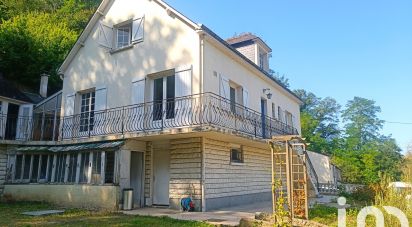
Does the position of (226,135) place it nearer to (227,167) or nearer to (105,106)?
(227,167)

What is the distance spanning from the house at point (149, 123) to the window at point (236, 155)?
0.15 feet

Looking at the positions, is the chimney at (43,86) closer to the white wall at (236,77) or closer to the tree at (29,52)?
the tree at (29,52)

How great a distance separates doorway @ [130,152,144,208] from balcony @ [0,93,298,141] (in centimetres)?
129

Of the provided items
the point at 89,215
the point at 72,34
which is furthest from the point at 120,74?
the point at 72,34

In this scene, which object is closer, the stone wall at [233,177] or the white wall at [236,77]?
the stone wall at [233,177]

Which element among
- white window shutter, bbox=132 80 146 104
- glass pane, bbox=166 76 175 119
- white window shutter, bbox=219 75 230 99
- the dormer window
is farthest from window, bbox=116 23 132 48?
white window shutter, bbox=219 75 230 99

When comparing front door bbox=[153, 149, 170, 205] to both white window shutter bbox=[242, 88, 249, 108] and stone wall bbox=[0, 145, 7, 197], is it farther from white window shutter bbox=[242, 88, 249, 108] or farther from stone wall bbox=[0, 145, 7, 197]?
stone wall bbox=[0, 145, 7, 197]

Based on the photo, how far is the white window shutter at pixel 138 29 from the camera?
1411 cm

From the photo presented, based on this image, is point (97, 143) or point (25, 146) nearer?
point (97, 143)

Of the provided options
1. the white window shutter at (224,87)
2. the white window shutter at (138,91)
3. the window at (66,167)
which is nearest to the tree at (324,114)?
the white window shutter at (224,87)

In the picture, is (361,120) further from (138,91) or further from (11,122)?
(11,122)

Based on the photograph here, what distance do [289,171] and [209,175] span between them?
162 inches

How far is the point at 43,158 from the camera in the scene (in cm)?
1522

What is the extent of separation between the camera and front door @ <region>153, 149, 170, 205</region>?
1298cm
